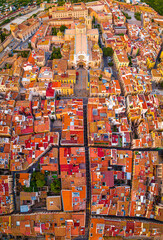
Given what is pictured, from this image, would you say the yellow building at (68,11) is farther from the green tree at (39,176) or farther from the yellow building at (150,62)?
the green tree at (39,176)

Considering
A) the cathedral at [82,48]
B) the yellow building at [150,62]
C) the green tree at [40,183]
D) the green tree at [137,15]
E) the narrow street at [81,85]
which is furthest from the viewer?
the green tree at [137,15]

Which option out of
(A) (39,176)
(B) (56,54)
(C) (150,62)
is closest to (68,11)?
(B) (56,54)

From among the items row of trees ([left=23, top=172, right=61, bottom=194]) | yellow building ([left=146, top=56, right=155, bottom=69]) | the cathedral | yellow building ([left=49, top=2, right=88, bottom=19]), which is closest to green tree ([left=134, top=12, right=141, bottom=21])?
yellow building ([left=49, top=2, right=88, bottom=19])

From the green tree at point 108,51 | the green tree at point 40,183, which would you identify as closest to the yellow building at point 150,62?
the green tree at point 108,51

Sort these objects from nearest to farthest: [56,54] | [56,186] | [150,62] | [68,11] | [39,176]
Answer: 1. [56,186]
2. [39,176]
3. [150,62]
4. [56,54]
5. [68,11]

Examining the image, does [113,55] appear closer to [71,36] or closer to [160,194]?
[71,36]

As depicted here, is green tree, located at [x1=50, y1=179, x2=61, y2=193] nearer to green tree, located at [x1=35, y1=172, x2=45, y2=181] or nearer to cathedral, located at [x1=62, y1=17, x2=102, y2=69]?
green tree, located at [x1=35, y1=172, x2=45, y2=181]

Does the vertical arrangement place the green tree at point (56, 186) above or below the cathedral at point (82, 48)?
below

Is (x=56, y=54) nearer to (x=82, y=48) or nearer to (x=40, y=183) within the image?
(x=82, y=48)

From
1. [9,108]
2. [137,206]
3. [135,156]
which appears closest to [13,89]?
[9,108]

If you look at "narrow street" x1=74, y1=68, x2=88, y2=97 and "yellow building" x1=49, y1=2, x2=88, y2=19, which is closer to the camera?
"narrow street" x1=74, y1=68, x2=88, y2=97

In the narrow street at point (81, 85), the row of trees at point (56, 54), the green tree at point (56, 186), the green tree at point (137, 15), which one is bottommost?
the green tree at point (56, 186)
